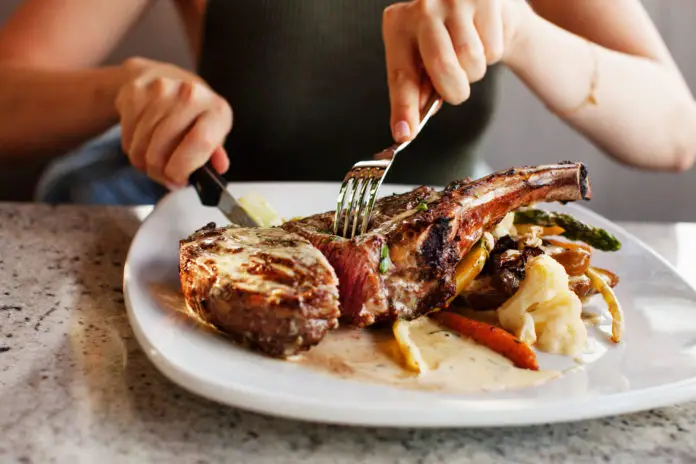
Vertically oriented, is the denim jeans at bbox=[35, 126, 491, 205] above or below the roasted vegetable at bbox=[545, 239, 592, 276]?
below

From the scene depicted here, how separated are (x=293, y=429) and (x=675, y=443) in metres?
0.52

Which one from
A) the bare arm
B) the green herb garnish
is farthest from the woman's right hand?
the green herb garnish

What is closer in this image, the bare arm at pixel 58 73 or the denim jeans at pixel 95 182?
the bare arm at pixel 58 73

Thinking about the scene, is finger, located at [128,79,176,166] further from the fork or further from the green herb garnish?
the green herb garnish

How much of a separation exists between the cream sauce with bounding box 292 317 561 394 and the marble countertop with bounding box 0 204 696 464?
2.9 inches

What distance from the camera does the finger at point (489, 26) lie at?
1.61 meters

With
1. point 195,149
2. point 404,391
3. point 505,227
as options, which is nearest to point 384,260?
point 404,391

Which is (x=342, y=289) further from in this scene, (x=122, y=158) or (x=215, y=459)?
(x=122, y=158)

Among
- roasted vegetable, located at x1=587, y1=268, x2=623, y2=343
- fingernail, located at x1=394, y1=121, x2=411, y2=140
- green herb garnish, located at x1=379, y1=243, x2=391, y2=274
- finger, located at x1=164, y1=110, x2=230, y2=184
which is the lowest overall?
finger, located at x1=164, y1=110, x2=230, y2=184

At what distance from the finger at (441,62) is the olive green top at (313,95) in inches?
38.9

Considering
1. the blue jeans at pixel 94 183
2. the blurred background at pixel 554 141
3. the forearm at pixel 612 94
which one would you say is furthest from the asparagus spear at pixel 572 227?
the blurred background at pixel 554 141

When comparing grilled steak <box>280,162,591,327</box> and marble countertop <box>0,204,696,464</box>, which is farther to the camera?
grilled steak <box>280,162,591,327</box>

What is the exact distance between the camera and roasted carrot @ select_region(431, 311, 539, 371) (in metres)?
1.08

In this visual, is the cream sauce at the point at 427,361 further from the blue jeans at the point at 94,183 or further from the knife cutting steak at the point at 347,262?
the blue jeans at the point at 94,183
